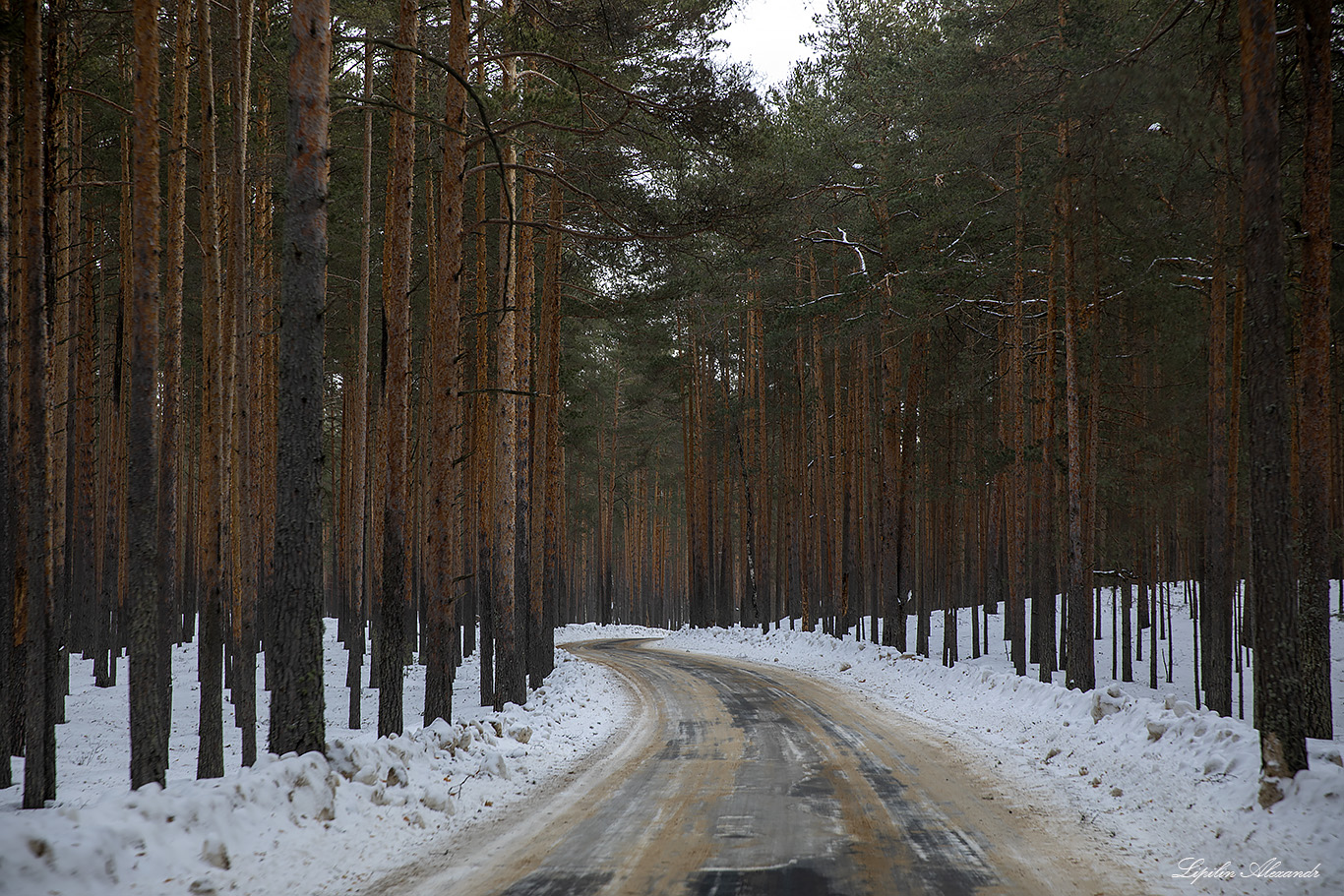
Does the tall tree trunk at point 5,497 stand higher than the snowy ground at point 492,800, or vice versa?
the tall tree trunk at point 5,497

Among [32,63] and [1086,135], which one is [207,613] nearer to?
[32,63]

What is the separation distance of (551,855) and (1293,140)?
40.4ft

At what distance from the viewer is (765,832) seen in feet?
19.8

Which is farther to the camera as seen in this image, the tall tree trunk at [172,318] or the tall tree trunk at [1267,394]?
the tall tree trunk at [172,318]

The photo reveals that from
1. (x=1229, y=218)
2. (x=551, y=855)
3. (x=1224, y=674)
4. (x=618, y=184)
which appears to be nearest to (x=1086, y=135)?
(x=1229, y=218)

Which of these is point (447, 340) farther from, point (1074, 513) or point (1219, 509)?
point (1219, 509)

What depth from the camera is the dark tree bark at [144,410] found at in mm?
7316

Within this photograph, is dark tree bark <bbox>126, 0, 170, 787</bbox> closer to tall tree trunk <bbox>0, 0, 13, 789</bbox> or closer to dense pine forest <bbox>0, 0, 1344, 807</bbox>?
dense pine forest <bbox>0, 0, 1344, 807</bbox>

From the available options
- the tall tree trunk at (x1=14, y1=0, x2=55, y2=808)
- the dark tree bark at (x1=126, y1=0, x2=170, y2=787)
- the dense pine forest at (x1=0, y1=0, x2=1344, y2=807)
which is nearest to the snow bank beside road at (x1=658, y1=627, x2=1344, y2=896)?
the dense pine forest at (x1=0, y1=0, x2=1344, y2=807)

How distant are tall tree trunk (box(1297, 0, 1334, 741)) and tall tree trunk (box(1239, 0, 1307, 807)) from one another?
928mm

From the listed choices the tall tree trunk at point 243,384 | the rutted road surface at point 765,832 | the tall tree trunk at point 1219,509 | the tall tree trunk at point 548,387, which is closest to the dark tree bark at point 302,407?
the rutted road surface at point 765,832

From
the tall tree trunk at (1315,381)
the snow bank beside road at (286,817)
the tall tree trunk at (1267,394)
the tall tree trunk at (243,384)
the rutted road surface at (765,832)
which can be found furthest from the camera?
the tall tree trunk at (243,384)

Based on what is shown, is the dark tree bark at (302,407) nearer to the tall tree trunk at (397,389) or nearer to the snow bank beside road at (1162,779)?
the tall tree trunk at (397,389)

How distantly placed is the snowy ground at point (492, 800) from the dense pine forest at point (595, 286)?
1.79 feet
